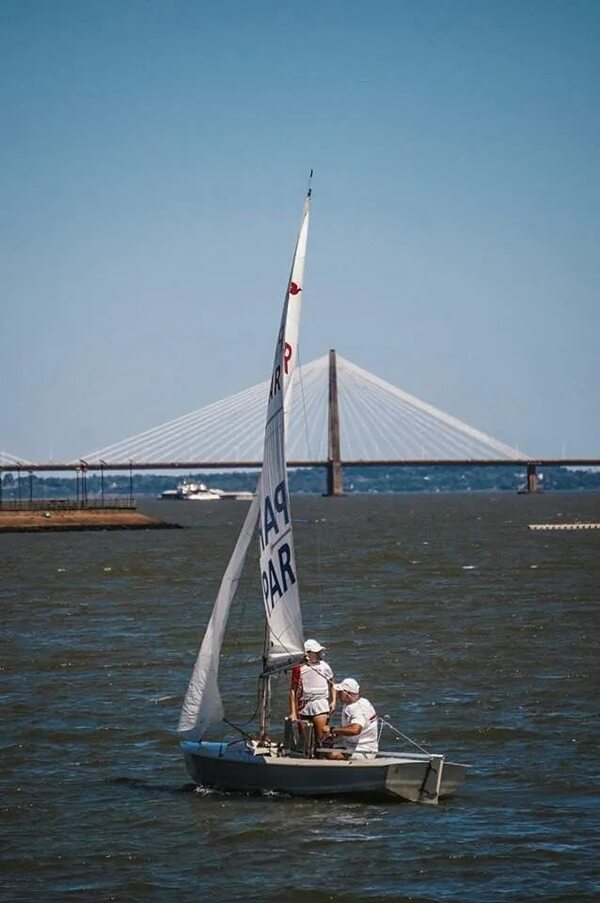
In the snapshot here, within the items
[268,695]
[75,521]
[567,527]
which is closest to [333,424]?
[75,521]

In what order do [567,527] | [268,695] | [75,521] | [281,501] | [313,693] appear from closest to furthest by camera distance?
[313,693], [281,501], [268,695], [567,527], [75,521]

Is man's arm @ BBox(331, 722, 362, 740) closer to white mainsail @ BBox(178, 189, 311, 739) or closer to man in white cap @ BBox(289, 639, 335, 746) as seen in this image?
man in white cap @ BBox(289, 639, 335, 746)

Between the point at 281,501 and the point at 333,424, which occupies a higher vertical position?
the point at 333,424

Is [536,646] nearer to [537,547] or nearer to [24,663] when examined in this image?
[24,663]

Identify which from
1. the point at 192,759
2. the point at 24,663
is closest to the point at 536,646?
the point at 24,663

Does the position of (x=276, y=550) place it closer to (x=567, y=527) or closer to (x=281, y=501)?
(x=281, y=501)

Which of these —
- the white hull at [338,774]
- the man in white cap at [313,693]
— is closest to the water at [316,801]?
the white hull at [338,774]

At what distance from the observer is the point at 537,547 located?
75125 mm

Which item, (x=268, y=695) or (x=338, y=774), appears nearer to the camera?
(x=338, y=774)

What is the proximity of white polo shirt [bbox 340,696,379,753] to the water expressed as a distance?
0.63m

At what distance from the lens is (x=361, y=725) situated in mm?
18438

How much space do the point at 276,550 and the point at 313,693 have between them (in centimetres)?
169

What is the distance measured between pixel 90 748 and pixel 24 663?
913 cm

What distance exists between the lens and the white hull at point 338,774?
18359 millimetres
